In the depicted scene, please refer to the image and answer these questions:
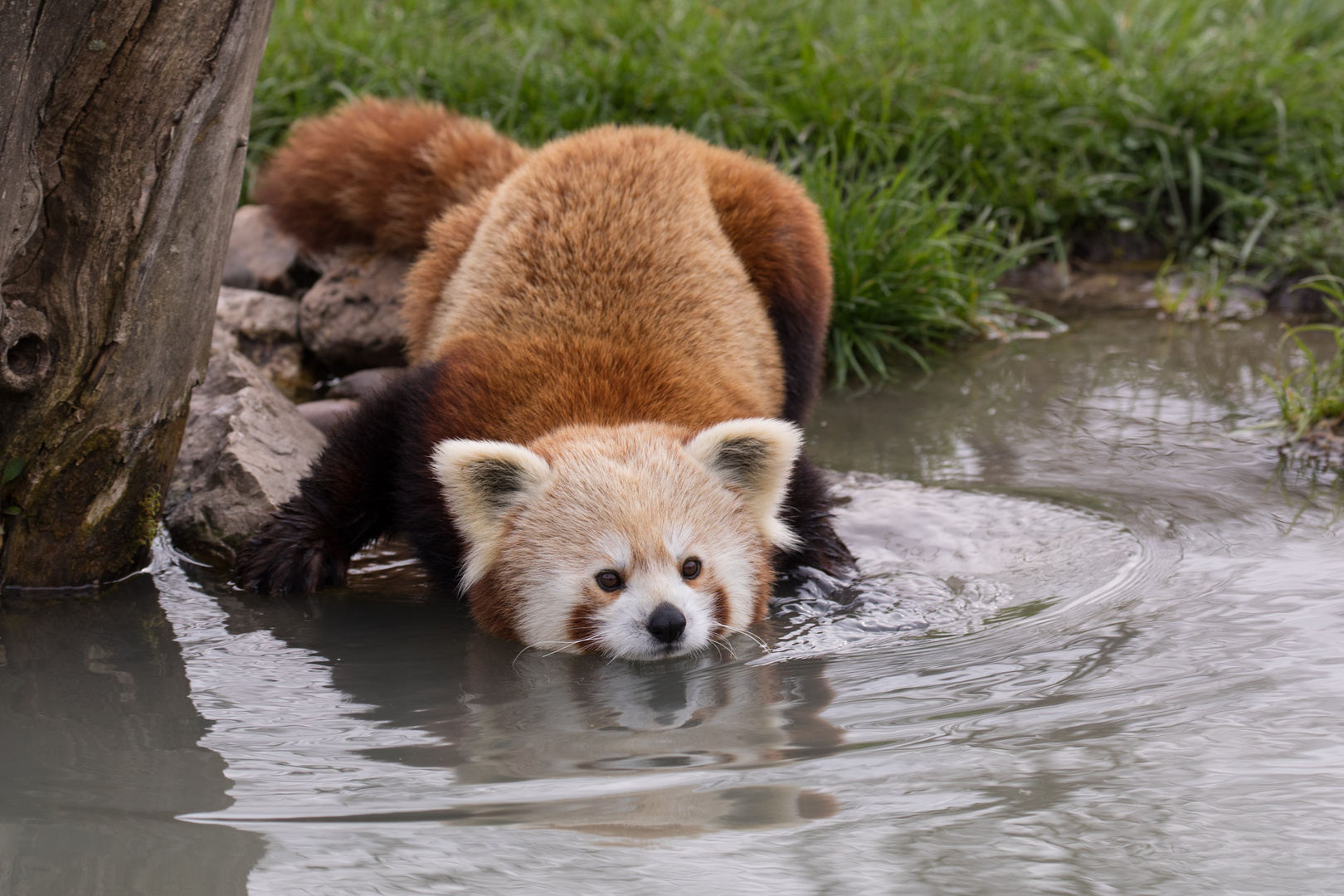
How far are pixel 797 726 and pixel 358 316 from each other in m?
3.29

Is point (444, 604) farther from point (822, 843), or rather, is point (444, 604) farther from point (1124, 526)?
point (1124, 526)

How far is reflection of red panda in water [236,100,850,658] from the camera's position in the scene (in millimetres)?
3215

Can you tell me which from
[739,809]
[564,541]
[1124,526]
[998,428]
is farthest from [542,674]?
[998,428]

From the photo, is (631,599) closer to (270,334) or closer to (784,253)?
(784,253)

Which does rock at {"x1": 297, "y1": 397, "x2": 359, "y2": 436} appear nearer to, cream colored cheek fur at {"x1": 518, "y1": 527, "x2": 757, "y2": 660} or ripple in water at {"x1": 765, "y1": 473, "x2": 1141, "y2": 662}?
cream colored cheek fur at {"x1": 518, "y1": 527, "x2": 757, "y2": 660}

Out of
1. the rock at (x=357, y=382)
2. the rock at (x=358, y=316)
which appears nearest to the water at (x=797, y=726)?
the rock at (x=357, y=382)

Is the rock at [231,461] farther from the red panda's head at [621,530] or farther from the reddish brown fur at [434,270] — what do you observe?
the red panda's head at [621,530]

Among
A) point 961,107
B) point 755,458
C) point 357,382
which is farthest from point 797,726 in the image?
point 961,107

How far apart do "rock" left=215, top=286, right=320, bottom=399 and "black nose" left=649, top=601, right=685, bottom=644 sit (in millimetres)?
2812

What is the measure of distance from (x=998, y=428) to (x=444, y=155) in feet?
7.74

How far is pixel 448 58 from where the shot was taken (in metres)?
6.59

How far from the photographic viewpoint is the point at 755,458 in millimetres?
3371

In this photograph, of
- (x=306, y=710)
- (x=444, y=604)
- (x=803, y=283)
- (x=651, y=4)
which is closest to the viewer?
(x=306, y=710)

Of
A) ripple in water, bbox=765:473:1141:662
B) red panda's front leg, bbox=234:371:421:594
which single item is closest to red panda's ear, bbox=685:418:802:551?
ripple in water, bbox=765:473:1141:662
